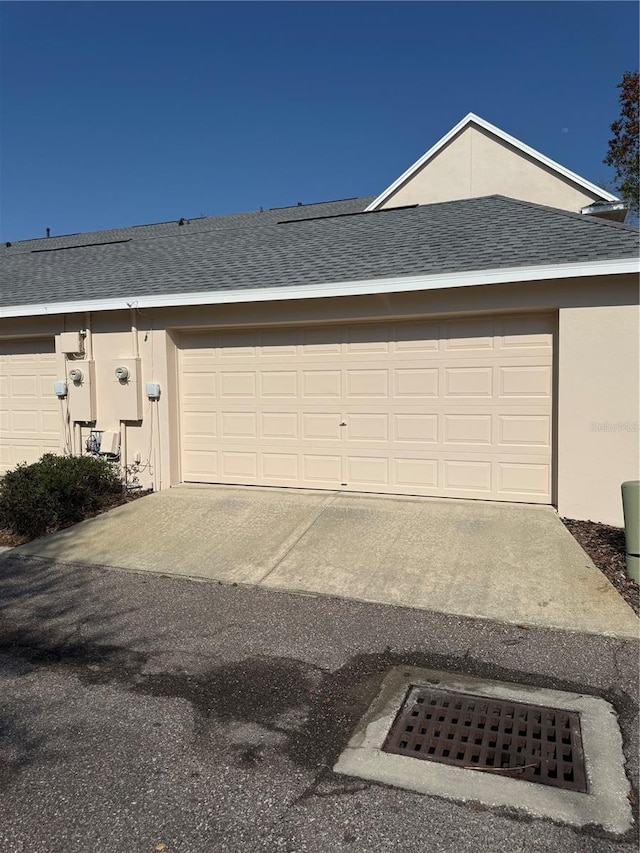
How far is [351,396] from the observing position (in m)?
8.33

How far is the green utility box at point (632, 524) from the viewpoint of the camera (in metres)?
5.38

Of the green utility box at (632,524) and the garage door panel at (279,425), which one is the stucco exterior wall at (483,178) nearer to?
the garage door panel at (279,425)

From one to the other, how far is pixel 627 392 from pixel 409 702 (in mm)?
4967

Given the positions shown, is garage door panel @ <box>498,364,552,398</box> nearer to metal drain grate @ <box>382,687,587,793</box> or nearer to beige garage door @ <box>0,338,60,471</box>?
→ metal drain grate @ <box>382,687,587,793</box>

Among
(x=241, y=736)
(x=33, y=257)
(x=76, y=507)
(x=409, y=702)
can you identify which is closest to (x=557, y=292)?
(x=409, y=702)

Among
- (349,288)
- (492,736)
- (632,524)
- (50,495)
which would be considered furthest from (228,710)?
(349,288)

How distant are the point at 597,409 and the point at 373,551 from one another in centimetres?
320

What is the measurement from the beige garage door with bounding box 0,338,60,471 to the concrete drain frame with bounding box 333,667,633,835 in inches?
320

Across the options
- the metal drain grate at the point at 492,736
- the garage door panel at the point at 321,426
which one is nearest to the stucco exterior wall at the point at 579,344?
the garage door panel at the point at 321,426

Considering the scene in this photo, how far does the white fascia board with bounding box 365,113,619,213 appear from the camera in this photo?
1472 centimetres

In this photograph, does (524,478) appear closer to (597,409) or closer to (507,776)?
(597,409)

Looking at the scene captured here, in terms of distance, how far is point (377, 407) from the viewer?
820 cm

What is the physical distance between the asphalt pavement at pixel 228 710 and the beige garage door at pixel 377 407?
3.25 metres

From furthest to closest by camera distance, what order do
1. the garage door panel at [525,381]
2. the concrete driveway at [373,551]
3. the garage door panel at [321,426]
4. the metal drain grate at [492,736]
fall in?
the garage door panel at [321,426] → the garage door panel at [525,381] → the concrete driveway at [373,551] → the metal drain grate at [492,736]
